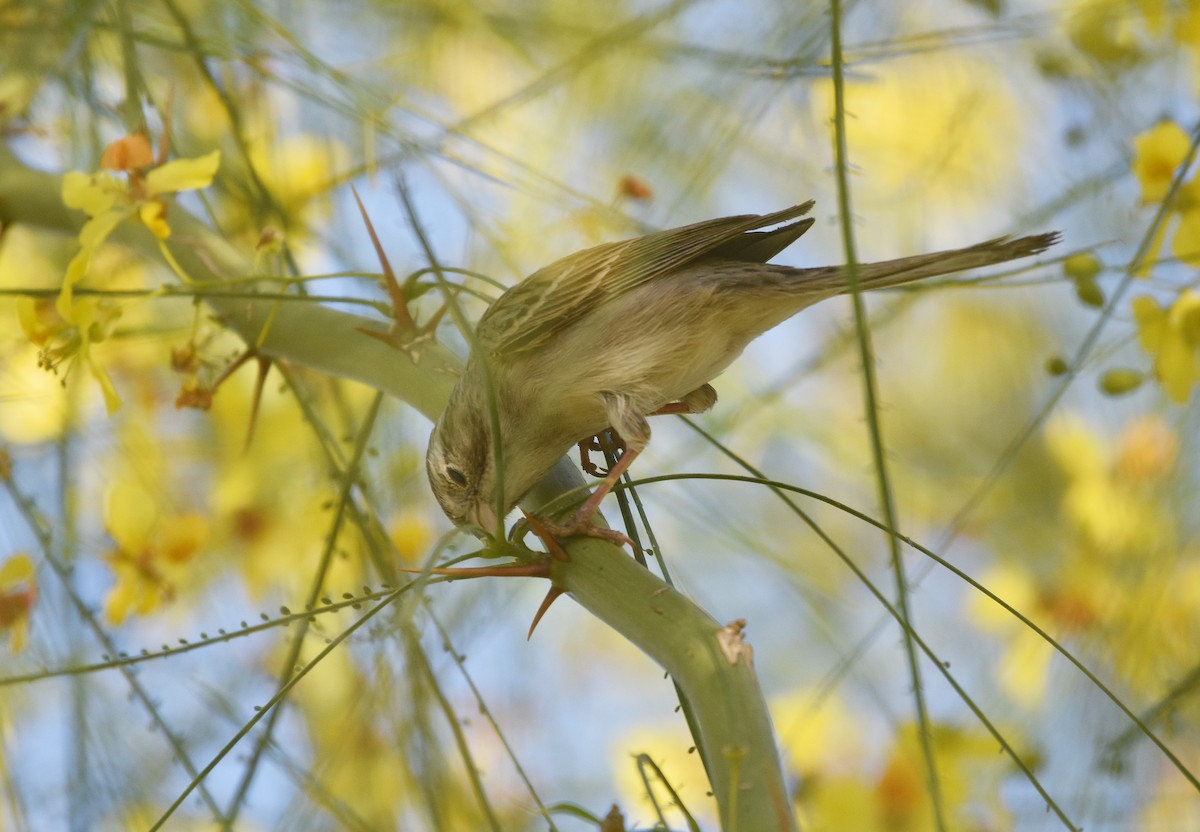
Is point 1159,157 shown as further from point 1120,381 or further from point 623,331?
point 623,331

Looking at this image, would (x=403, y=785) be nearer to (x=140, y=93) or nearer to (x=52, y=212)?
(x=52, y=212)

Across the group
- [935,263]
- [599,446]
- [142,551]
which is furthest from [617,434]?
[142,551]

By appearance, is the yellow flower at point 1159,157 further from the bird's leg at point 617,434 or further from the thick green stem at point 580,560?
the thick green stem at point 580,560

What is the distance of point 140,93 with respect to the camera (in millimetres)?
2273

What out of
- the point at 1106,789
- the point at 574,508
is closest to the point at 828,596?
the point at 1106,789

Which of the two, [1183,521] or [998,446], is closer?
[1183,521]

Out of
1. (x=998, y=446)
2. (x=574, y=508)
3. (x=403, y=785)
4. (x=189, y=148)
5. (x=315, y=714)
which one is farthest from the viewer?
(x=998, y=446)

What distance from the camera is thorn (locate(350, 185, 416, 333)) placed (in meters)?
1.68

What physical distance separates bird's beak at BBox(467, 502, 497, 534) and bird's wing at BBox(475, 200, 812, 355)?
1.04 feet

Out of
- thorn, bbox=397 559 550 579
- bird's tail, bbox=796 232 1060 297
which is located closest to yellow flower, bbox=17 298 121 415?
thorn, bbox=397 559 550 579

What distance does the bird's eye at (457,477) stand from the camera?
2.21 metres

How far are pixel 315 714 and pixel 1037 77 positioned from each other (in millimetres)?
2468

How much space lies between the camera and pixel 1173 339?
210cm

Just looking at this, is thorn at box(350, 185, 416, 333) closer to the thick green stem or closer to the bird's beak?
the thick green stem
